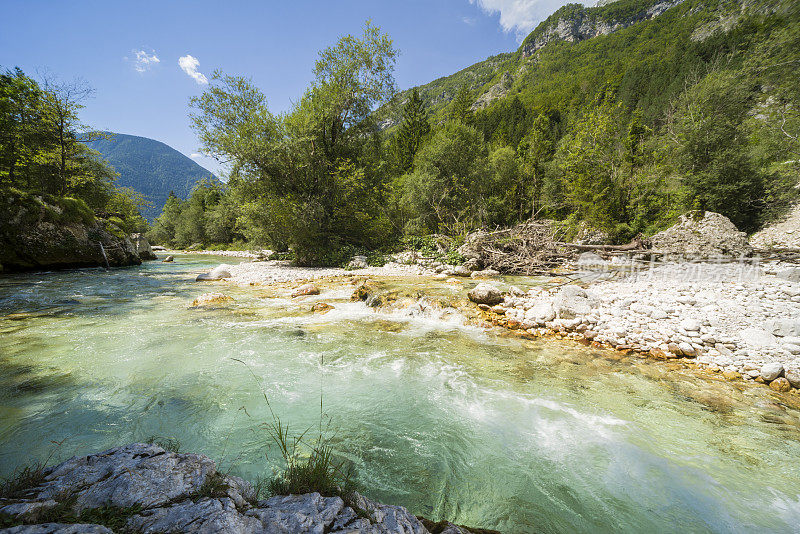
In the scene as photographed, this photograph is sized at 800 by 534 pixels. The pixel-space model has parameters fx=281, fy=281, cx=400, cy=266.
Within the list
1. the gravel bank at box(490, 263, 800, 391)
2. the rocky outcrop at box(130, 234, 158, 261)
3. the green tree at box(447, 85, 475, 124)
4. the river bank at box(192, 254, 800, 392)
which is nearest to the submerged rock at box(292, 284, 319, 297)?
the river bank at box(192, 254, 800, 392)

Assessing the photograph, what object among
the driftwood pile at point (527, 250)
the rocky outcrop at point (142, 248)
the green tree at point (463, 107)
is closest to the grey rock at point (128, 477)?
the driftwood pile at point (527, 250)

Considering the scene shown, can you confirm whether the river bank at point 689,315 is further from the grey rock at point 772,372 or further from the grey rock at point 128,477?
the grey rock at point 128,477

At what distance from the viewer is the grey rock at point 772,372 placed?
4539 mm

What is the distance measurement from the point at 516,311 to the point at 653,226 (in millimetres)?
13900

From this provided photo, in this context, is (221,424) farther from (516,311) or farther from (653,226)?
(653,226)

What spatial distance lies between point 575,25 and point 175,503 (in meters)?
209

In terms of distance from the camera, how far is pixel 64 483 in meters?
1.53

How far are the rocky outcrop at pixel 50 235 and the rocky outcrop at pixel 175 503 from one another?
17.9 m

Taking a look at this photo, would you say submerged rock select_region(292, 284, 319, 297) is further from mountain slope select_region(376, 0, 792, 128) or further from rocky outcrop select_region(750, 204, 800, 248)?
rocky outcrop select_region(750, 204, 800, 248)

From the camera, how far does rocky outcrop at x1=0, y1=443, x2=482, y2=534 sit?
128 cm

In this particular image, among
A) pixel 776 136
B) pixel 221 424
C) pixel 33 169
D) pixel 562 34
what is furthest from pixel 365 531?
pixel 562 34

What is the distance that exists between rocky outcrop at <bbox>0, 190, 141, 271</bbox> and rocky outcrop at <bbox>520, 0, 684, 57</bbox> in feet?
623

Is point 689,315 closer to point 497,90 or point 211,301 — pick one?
point 211,301

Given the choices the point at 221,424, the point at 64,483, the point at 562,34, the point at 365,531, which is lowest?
the point at 221,424
